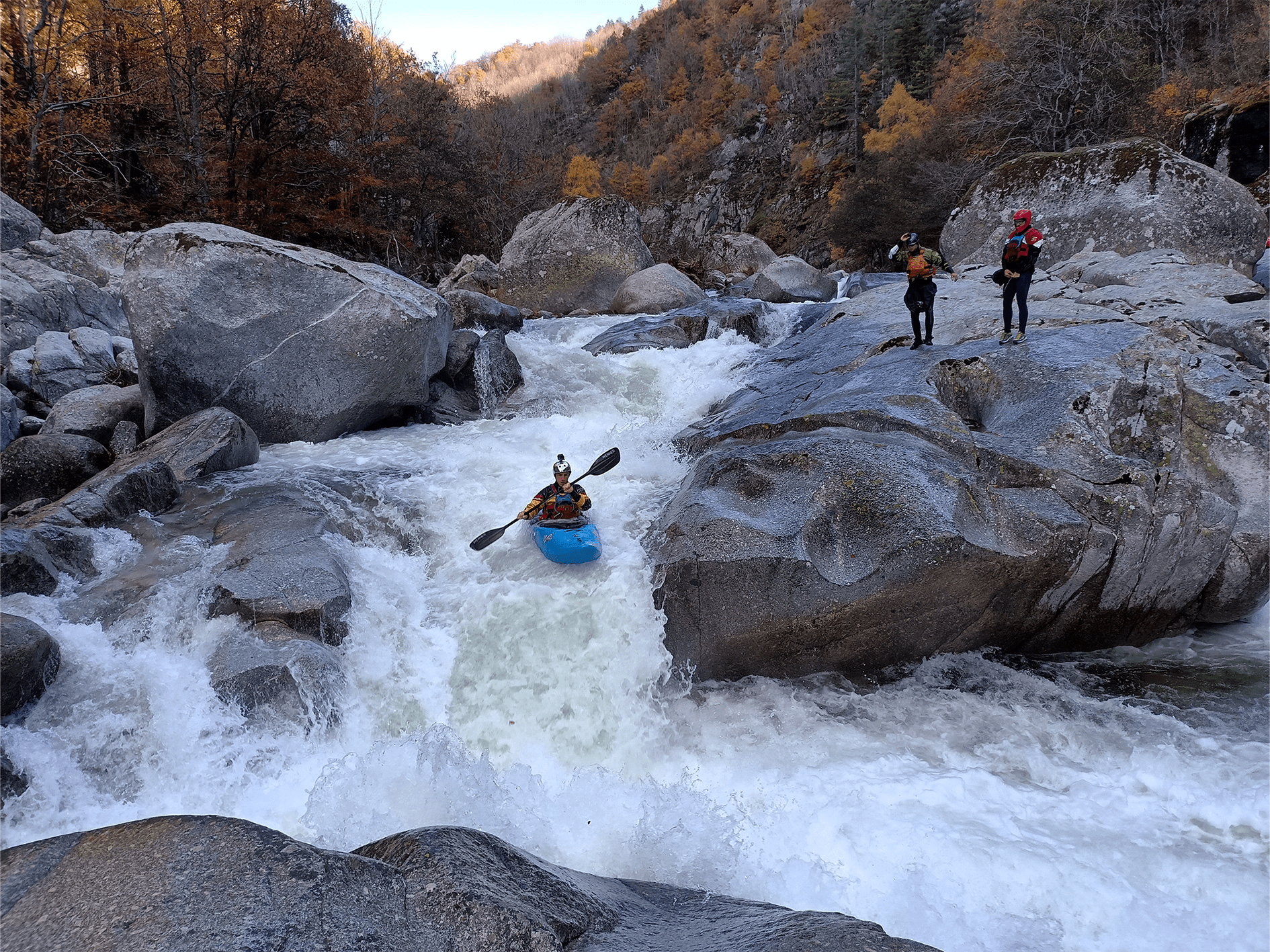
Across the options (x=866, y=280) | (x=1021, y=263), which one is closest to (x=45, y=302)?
(x=1021, y=263)

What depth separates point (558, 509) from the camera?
580 centimetres

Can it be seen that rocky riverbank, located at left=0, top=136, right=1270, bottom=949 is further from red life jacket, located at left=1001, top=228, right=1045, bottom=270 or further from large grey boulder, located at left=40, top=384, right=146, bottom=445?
red life jacket, located at left=1001, top=228, right=1045, bottom=270

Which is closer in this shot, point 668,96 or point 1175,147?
point 1175,147

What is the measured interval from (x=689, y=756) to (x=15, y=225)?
1292 centimetres

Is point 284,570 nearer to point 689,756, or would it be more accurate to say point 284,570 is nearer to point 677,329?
point 689,756

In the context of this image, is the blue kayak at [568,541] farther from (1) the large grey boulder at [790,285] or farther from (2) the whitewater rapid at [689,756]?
(1) the large grey boulder at [790,285]

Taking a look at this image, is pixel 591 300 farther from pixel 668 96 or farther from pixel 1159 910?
pixel 668 96

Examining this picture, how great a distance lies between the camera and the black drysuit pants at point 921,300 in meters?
6.90

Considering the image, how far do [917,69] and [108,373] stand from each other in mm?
40465

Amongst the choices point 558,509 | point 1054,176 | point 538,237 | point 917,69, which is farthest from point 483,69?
point 558,509

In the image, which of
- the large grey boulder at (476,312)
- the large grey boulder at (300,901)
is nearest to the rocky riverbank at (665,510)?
the large grey boulder at (300,901)

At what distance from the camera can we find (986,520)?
473cm

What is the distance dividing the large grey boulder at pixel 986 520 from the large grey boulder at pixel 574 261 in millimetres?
12302

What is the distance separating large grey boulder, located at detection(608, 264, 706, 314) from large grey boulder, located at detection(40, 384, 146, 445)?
10079mm
